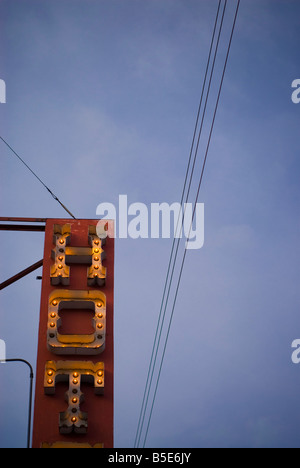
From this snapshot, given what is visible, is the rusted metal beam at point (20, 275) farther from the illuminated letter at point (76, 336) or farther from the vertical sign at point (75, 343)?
the illuminated letter at point (76, 336)

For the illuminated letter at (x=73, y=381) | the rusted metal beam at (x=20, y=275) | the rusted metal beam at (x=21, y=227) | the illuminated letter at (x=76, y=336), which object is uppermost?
the rusted metal beam at (x=21, y=227)

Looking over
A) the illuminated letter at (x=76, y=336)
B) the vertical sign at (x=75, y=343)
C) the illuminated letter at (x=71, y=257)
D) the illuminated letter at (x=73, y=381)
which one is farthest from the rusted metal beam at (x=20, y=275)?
the illuminated letter at (x=73, y=381)

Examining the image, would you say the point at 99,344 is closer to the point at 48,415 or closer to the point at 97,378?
the point at 97,378

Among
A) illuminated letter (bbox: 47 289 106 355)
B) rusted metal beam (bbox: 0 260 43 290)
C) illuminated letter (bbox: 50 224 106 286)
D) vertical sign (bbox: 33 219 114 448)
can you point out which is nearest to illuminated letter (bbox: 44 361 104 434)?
vertical sign (bbox: 33 219 114 448)

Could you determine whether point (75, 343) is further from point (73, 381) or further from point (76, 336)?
point (73, 381)

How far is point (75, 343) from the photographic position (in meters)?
16.4

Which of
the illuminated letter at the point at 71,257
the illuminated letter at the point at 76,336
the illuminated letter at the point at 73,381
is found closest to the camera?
the illuminated letter at the point at 73,381

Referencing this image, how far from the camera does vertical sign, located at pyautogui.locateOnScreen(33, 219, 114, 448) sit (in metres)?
15.5

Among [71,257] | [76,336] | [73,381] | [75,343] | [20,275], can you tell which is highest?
[71,257]

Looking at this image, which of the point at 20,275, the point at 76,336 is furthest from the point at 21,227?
the point at 76,336

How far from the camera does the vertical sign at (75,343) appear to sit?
609 inches
